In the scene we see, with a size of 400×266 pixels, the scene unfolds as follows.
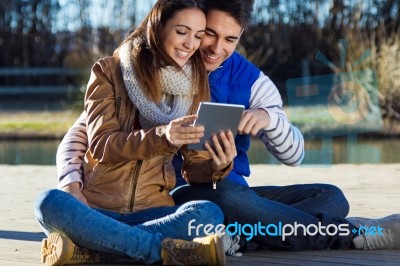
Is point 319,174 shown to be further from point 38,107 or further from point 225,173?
point 38,107

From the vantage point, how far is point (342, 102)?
10.5 meters

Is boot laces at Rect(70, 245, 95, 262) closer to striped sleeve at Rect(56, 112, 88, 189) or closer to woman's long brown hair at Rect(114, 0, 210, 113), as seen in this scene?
striped sleeve at Rect(56, 112, 88, 189)

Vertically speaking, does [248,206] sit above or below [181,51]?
below

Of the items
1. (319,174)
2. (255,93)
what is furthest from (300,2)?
(255,93)

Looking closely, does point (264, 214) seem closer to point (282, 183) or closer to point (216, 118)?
point (216, 118)

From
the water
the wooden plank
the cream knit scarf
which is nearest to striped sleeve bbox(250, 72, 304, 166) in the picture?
the cream knit scarf

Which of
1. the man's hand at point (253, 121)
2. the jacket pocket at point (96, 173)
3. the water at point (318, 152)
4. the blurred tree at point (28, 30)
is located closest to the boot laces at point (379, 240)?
the man's hand at point (253, 121)

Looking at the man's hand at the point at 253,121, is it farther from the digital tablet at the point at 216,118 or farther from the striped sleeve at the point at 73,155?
the striped sleeve at the point at 73,155

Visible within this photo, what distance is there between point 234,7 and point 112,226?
794mm

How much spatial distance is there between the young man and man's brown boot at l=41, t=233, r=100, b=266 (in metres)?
0.19

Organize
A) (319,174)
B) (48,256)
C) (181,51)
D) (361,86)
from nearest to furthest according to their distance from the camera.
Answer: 1. (48,256)
2. (181,51)
3. (319,174)
4. (361,86)

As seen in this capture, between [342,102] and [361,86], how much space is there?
0.65 m

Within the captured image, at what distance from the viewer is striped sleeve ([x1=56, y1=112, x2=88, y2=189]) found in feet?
9.84

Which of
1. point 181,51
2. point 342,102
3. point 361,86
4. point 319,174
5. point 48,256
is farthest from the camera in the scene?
point 342,102
